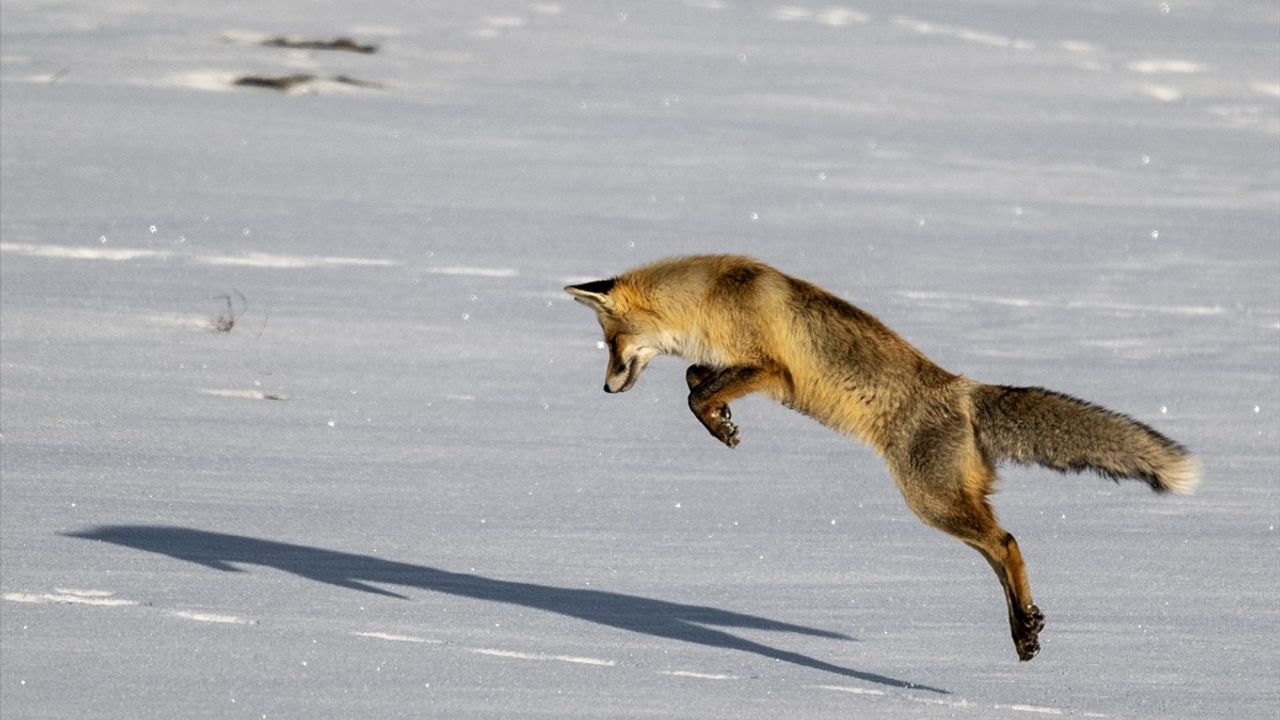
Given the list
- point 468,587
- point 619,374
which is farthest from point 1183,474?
point 468,587

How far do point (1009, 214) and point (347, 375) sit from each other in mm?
6758

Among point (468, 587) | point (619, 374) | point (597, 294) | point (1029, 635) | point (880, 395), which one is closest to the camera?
point (1029, 635)

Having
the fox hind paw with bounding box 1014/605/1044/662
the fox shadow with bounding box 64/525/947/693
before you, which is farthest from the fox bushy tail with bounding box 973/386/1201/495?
the fox shadow with bounding box 64/525/947/693

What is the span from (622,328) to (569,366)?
3.18 metres

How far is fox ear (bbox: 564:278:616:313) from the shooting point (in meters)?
7.11

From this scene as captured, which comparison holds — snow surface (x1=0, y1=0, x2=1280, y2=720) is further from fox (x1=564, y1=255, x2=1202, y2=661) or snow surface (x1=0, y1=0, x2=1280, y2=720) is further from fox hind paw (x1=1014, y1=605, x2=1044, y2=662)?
fox (x1=564, y1=255, x2=1202, y2=661)

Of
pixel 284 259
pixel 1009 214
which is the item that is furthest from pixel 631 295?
pixel 1009 214

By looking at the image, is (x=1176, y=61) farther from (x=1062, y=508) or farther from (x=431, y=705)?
(x=431, y=705)

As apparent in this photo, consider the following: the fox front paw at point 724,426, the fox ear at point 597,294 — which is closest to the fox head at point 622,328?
the fox ear at point 597,294

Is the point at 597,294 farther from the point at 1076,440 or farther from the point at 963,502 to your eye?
the point at 1076,440

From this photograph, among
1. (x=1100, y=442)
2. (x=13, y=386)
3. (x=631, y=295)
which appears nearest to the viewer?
(x=1100, y=442)

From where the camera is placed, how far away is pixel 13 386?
938 centimetres

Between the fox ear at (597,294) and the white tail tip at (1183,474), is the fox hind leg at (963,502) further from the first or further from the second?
the fox ear at (597,294)

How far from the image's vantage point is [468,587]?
6.71 m
